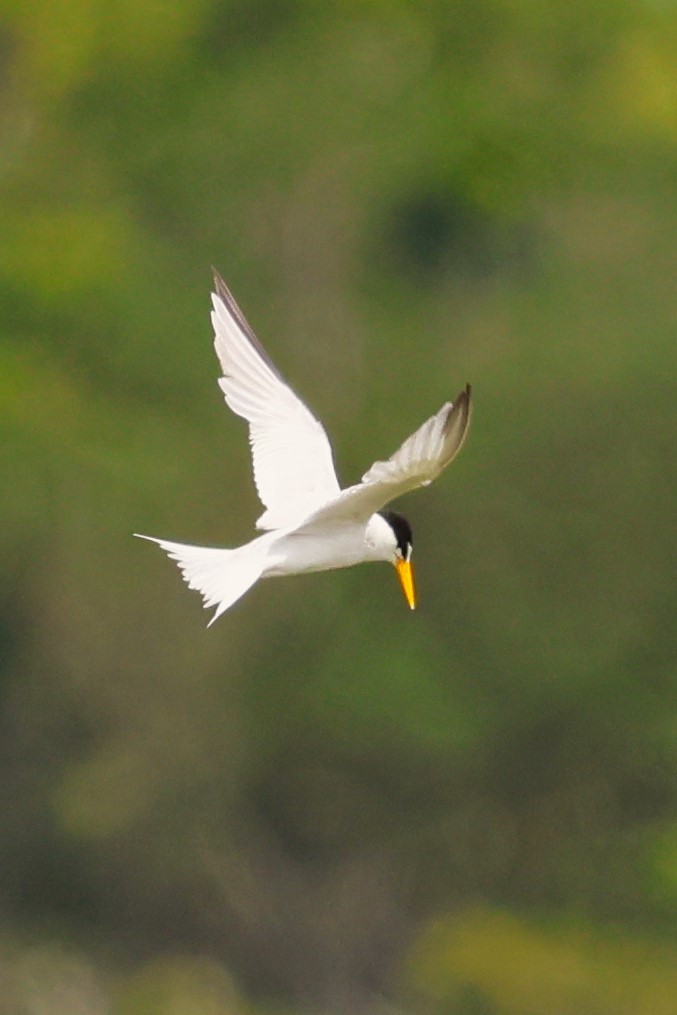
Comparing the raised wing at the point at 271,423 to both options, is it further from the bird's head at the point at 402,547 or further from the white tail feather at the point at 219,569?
the white tail feather at the point at 219,569

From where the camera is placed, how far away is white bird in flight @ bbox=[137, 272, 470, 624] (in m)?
2.98

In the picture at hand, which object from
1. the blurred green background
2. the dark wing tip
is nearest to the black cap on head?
the dark wing tip

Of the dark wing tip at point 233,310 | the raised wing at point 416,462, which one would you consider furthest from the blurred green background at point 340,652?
the raised wing at point 416,462

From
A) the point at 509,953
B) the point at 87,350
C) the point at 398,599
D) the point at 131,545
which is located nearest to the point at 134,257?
the point at 87,350

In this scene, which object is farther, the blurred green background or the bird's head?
the blurred green background

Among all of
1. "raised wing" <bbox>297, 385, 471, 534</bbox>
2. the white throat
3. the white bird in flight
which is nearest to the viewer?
"raised wing" <bbox>297, 385, 471, 534</bbox>

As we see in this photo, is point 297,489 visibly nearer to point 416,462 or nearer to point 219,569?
point 219,569

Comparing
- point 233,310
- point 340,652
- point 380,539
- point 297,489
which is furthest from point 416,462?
point 340,652

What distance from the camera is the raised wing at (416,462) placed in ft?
9.39

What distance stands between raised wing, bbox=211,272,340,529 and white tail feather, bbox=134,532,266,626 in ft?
1.64

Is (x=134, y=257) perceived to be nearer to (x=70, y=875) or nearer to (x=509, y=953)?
(x=70, y=875)

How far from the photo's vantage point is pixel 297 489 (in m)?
4.14

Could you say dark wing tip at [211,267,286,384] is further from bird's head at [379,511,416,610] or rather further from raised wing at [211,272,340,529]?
bird's head at [379,511,416,610]

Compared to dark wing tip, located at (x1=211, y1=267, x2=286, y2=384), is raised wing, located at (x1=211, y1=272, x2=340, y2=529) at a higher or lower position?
lower
